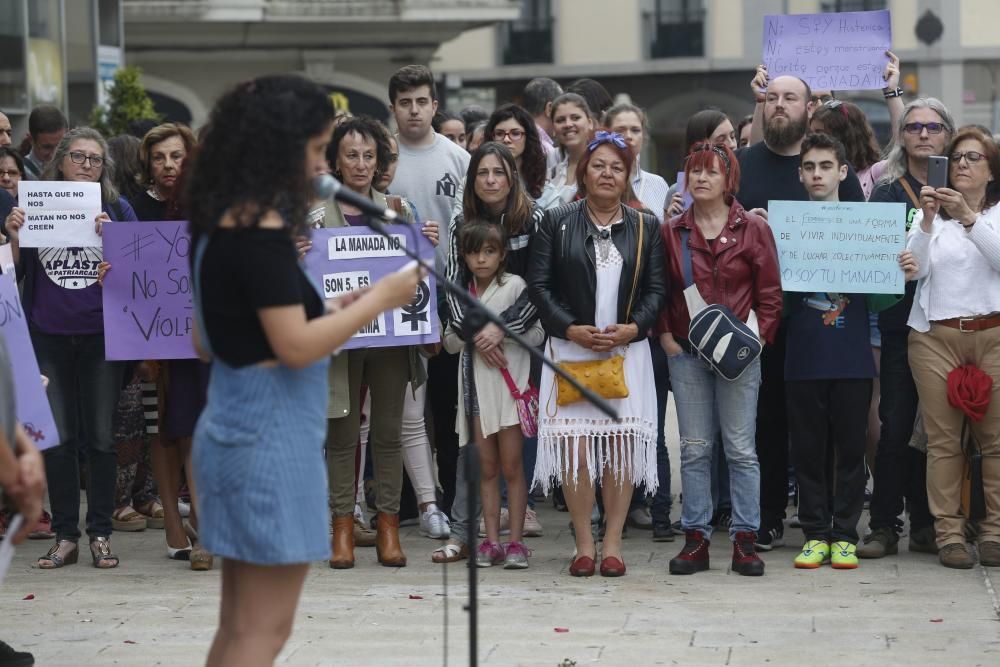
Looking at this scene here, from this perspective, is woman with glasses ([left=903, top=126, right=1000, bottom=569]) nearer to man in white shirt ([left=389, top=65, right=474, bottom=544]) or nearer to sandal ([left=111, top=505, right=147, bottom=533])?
man in white shirt ([left=389, top=65, right=474, bottom=544])

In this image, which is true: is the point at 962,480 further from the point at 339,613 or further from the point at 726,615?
the point at 339,613

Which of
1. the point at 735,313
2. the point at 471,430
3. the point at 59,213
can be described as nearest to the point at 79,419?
the point at 59,213

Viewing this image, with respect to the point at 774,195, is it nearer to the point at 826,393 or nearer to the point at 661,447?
the point at 826,393

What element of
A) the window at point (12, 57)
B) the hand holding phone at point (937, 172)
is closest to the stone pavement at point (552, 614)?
the hand holding phone at point (937, 172)

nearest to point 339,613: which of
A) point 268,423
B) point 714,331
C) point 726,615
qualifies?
point 726,615

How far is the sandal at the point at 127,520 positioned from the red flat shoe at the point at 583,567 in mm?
2924

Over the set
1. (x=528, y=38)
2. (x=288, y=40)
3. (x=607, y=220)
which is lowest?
(x=607, y=220)

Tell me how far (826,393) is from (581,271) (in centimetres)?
140

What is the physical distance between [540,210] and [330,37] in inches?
916

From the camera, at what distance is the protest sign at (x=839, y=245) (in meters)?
7.64

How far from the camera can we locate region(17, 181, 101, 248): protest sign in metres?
7.68

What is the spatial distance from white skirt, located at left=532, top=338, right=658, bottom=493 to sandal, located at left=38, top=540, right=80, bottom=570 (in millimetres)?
2451

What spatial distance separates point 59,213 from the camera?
304 inches

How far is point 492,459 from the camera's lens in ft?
26.0
